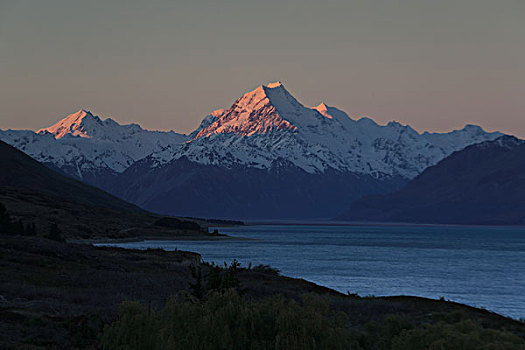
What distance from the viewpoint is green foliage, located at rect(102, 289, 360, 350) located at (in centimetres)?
2272

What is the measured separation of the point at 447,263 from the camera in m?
130

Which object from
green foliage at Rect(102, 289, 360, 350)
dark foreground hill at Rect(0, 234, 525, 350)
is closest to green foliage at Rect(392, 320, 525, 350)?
dark foreground hill at Rect(0, 234, 525, 350)

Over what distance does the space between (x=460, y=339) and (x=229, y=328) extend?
23.9 feet

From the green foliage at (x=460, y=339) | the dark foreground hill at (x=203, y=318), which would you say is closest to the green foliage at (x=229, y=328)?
the dark foreground hill at (x=203, y=318)

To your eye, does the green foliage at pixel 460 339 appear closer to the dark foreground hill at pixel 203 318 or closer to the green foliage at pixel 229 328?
the dark foreground hill at pixel 203 318

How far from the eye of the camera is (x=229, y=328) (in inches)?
920

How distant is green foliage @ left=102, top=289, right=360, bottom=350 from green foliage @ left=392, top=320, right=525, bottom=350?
238 centimetres

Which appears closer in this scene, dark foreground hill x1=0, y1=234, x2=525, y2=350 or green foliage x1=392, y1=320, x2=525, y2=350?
green foliage x1=392, y1=320, x2=525, y2=350

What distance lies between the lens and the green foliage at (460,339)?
778 inches

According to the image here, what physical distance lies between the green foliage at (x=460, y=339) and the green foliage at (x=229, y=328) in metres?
2.38

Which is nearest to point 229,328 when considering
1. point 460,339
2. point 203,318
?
point 203,318

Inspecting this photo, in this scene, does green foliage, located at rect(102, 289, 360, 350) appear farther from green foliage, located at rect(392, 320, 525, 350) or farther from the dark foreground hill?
green foliage, located at rect(392, 320, 525, 350)

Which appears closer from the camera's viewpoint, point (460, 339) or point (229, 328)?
point (460, 339)

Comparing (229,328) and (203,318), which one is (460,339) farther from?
(203,318)
